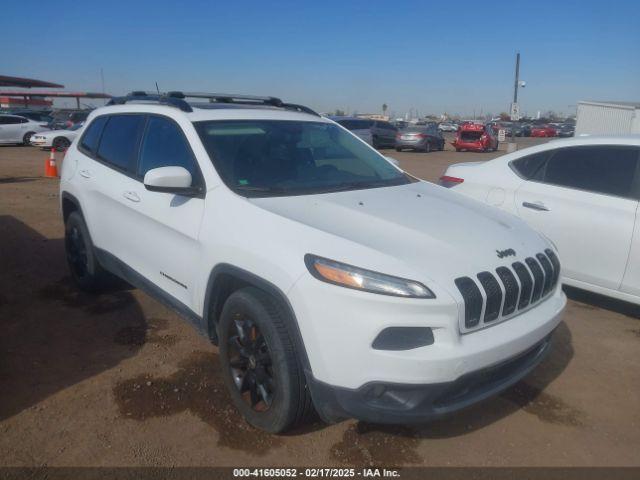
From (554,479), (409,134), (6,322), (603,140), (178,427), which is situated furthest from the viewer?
(409,134)

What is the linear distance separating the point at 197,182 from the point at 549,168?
349cm

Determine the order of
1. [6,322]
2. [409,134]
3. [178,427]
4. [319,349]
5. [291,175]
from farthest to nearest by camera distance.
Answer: [409,134], [6,322], [291,175], [178,427], [319,349]

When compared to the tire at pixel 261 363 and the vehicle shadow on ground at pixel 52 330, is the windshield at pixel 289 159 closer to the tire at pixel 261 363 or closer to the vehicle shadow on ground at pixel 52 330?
the tire at pixel 261 363

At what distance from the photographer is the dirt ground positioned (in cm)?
283

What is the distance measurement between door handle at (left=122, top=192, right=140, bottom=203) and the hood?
48.3 inches

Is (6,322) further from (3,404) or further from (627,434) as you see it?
(627,434)

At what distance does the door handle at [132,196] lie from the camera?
3839mm

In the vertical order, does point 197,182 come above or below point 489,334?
above

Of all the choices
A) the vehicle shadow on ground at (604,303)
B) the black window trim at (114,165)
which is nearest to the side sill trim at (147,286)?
the black window trim at (114,165)

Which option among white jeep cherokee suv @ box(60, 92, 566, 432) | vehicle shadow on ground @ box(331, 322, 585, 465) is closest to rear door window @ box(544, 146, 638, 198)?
white jeep cherokee suv @ box(60, 92, 566, 432)

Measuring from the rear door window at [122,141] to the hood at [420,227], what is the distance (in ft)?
5.17

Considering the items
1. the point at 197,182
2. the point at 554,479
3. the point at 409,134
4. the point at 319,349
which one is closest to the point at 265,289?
the point at 319,349

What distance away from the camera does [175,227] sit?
3.40 metres

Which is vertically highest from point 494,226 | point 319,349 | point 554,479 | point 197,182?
point 197,182
